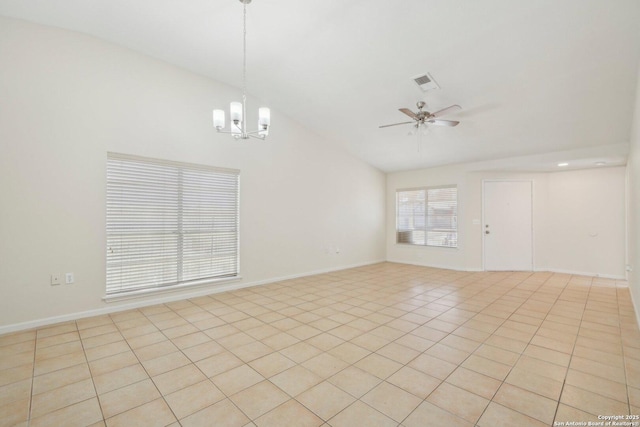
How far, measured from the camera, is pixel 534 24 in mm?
2734

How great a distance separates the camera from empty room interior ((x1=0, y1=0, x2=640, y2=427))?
6.75ft

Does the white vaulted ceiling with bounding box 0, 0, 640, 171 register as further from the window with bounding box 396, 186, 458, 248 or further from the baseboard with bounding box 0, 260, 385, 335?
the baseboard with bounding box 0, 260, 385, 335

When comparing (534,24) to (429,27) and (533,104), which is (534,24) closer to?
(429,27)

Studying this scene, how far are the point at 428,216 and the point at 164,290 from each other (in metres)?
5.79

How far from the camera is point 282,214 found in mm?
5371

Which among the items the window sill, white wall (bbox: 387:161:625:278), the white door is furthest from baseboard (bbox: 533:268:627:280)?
the window sill

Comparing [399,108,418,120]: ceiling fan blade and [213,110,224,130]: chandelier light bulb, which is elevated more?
[399,108,418,120]: ceiling fan blade

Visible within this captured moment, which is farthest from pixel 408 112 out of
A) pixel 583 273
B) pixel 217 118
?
pixel 583 273

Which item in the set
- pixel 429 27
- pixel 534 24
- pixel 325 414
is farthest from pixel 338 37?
pixel 325 414

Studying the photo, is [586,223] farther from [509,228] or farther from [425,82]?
[425,82]

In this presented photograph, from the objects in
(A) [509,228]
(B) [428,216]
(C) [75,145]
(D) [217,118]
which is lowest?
(A) [509,228]

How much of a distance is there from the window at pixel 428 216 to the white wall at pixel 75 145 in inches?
164

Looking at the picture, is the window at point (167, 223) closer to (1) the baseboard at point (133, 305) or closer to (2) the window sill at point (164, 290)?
(2) the window sill at point (164, 290)

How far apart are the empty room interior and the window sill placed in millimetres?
34
